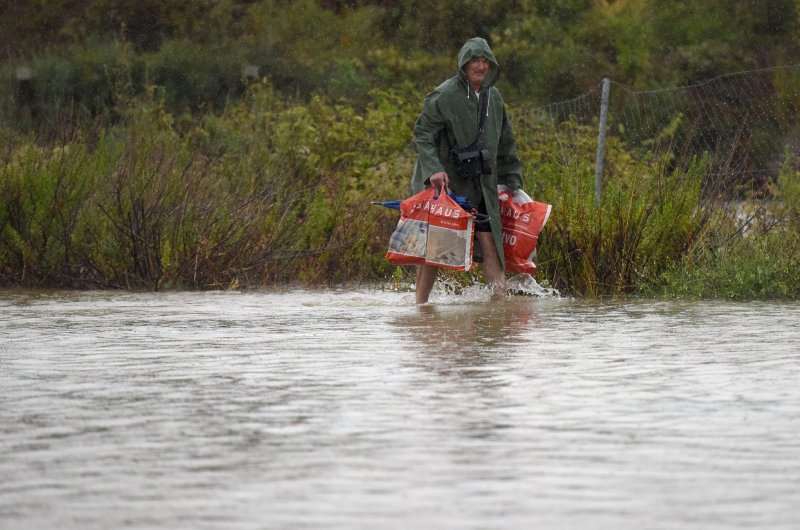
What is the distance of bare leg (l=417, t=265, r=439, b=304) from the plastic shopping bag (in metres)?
0.50

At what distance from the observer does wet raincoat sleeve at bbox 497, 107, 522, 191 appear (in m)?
11.1

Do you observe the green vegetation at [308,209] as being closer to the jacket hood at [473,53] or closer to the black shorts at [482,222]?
the black shorts at [482,222]

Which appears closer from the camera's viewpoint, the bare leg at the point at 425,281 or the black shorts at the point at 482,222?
the black shorts at the point at 482,222

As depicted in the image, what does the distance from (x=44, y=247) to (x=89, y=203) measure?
1.62 feet

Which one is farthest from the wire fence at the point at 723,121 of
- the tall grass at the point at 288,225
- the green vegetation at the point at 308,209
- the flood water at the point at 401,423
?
the flood water at the point at 401,423

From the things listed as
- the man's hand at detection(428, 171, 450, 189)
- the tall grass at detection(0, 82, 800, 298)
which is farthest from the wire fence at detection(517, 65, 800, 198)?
the man's hand at detection(428, 171, 450, 189)

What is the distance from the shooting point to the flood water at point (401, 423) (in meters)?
4.56

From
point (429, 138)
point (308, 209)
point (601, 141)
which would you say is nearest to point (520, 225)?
point (429, 138)

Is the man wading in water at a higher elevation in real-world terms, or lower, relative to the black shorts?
higher

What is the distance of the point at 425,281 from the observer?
11172mm

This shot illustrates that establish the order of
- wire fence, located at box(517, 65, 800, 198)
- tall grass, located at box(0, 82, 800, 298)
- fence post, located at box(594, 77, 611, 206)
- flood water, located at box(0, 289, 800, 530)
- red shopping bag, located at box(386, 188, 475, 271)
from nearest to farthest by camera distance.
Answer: flood water, located at box(0, 289, 800, 530)
red shopping bag, located at box(386, 188, 475, 271)
tall grass, located at box(0, 82, 800, 298)
fence post, located at box(594, 77, 611, 206)
wire fence, located at box(517, 65, 800, 198)

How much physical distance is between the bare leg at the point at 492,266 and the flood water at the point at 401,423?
1.22 meters

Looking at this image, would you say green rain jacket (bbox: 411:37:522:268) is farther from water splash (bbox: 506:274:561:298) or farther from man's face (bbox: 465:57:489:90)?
water splash (bbox: 506:274:561:298)

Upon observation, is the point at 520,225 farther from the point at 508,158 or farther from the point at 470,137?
the point at 470,137
